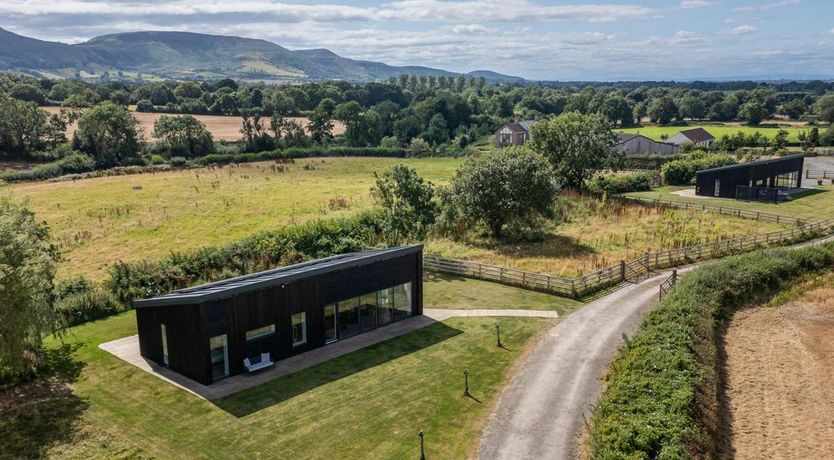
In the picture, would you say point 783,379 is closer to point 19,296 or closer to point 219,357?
point 219,357

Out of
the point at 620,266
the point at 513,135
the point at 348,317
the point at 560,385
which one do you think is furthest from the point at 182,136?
the point at 560,385

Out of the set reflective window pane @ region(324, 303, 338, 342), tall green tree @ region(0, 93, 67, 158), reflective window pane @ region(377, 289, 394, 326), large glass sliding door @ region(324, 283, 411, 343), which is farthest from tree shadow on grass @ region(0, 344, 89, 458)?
tall green tree @ region(0, 93, 67, 158)

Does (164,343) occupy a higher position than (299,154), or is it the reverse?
(299,154)

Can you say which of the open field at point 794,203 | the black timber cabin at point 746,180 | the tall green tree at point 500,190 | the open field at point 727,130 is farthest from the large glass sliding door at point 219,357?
the open field at point 727,130

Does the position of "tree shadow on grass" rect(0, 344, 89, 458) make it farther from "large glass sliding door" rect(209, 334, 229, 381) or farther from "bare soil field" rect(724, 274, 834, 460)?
"bare soil field" rect(724, 274, 834, 460)

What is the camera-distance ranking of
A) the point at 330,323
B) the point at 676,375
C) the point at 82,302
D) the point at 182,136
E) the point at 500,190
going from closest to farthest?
the point at 676,375 < the point at 330,323 < the point at 82,302 < the point at 500,190 < the point at 182,136

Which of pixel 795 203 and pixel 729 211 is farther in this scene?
pixel 795 203

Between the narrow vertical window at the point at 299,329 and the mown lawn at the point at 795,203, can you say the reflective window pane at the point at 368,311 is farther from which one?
the mown lawn at the point at 795,203
